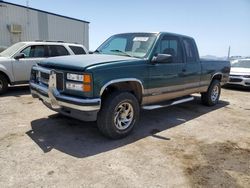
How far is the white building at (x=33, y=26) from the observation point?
15.8 meters

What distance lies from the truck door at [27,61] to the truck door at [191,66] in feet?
16.5

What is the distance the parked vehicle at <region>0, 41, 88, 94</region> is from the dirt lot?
A: 2086 millimetres

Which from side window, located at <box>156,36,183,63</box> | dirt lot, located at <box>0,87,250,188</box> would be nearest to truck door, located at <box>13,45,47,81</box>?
dirt lot, located at <box>0,87,250,188</box>

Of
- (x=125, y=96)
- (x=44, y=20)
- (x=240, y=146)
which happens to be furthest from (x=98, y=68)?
(x=44, y=20)

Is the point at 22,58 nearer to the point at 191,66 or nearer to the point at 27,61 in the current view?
the point at 27,61

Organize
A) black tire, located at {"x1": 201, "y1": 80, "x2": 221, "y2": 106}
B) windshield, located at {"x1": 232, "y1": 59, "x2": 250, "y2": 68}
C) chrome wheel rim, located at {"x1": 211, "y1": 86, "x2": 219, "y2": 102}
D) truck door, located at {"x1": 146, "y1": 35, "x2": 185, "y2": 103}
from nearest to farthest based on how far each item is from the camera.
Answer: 1. truck door, located at {"x1": 146, "y1": 35, "x2": 185, "y2": 103}
2. black tire, located at {"x1": 201, "y1": 80, "x2": 221, "y2": 106}
3. chrome wheel rim, located at {"x1": 211, "y1": 86, "x2": 219, "y2": 102}
4. windshield, located at {"x1": 232, "y1": 59, "x2": 250, "y2": 68}

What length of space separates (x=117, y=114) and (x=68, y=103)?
3.00 feet

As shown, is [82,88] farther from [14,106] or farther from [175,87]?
[14,106]

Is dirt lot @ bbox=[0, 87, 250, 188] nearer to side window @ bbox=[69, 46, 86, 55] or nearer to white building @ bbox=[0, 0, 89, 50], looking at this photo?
side window @ bbox=[69, 46, 86, 55]

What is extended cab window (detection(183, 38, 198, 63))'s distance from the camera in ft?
20.1

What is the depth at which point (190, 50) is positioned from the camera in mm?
6305

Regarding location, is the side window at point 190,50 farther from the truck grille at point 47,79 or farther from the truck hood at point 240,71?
the truck hood at point 240,71

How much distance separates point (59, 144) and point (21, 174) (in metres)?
1.01

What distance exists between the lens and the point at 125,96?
435cm
